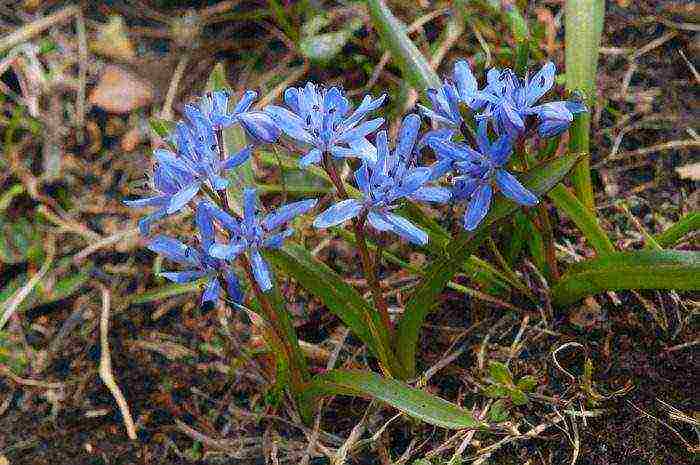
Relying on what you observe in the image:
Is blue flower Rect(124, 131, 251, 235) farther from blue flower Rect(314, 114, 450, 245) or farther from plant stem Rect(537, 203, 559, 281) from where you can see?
plant stem Rect(537, 203, 559, 281)

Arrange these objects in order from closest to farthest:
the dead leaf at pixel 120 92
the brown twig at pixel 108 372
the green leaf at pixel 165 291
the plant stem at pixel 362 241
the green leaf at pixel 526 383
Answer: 1. the plant stem at pixel 362 241
2. the green leaf at pixel 526 383
3. the brown twig at pixel 108 372
4. the green leaf at pixel 165 291
5. the dead leaf at pixel 120 92

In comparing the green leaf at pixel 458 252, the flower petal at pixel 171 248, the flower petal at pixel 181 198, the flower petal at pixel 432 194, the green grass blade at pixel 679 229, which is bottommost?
the green grass blade at pixel 679 229

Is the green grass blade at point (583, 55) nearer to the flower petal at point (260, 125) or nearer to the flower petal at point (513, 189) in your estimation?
the flower petal at point (513, 189)

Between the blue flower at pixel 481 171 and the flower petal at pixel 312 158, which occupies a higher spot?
the flower petal at pixel 312 158

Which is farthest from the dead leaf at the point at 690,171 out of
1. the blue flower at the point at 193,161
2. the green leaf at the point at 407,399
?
the blue flower at the point at 193,161

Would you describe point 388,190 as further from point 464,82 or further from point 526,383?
point 526,383

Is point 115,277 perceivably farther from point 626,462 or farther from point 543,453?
point 626,462

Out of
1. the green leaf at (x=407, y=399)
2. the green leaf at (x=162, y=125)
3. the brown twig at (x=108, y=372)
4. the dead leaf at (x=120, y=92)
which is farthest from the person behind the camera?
the dead leaf at (x=120, y=92)

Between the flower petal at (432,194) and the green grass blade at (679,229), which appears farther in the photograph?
the green grass blade at (679,229)
